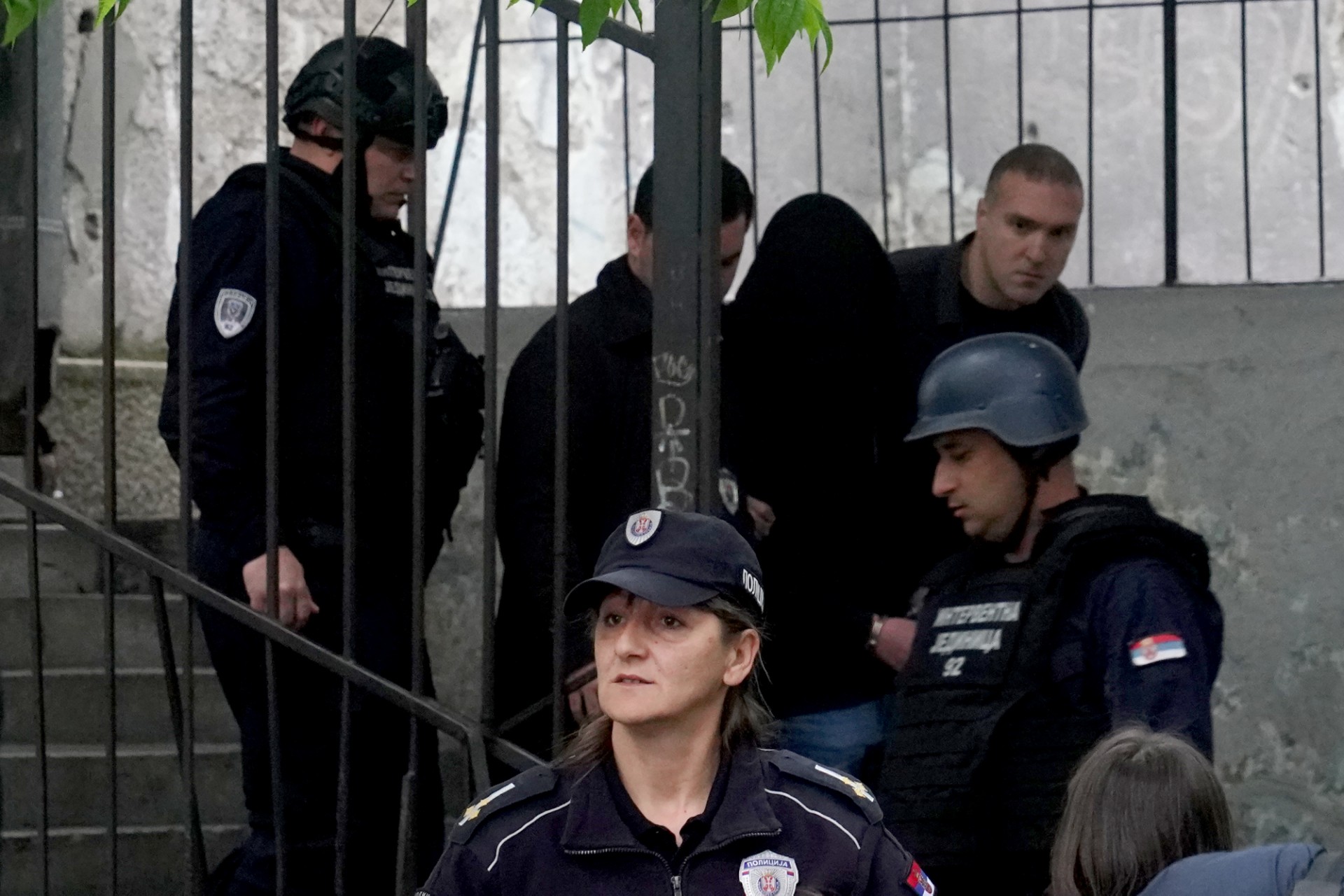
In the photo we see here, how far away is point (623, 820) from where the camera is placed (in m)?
2.53

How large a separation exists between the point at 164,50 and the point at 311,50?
0.51 meters

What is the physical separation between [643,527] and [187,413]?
48.0 inches

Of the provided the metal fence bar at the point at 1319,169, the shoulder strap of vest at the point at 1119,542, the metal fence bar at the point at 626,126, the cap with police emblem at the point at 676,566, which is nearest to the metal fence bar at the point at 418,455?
the cap with police emblem at the point at 676,566

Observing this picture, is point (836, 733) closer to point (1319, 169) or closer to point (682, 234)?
point (682, 234)

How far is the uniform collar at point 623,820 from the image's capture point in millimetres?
2492

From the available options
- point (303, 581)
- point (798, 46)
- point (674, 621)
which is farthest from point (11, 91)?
point (674, 621)

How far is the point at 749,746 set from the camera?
264 centimetres

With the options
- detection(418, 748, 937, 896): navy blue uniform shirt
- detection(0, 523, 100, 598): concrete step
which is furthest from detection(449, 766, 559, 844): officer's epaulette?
detection(0, 523, 100, 598): concrete step

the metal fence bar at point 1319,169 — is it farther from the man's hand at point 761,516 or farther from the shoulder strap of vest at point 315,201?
the shoulder strap of vest at point 315,201

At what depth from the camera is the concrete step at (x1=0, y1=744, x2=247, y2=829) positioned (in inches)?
204

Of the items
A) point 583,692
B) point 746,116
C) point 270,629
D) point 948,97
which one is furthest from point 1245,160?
point 270,629

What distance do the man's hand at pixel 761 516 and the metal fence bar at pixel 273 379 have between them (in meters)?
1.08

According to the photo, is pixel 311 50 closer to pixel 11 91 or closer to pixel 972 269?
pixel 11 91

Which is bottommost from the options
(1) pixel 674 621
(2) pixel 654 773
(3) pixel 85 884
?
(3) pixel 85 884
